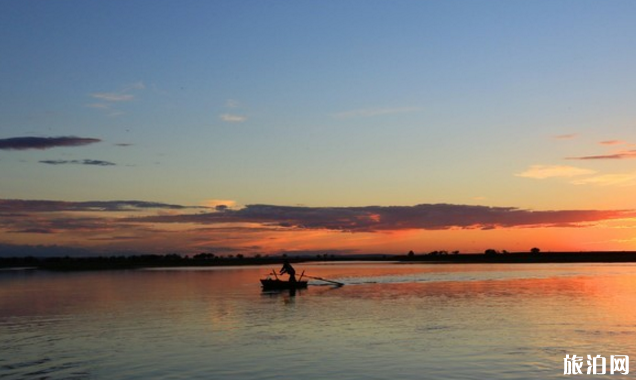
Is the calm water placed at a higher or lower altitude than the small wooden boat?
lower

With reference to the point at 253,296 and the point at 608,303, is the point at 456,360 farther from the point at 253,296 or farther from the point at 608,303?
the point at 253,296

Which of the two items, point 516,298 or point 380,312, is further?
point 516,298

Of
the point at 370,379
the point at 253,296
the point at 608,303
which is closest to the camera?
the point at 370,379

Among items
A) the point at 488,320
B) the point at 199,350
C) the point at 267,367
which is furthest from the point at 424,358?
the point at 488,320

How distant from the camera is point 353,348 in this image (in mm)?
25094

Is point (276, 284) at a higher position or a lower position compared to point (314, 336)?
higher

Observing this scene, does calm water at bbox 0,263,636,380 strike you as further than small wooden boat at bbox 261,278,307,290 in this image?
No

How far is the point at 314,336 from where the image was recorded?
2827 centimetres

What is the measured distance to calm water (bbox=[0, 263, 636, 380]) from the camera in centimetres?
2139

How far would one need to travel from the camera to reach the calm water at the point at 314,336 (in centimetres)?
2139

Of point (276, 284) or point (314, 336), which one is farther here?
point (276, 284)

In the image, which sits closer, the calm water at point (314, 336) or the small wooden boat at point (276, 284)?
the calm water at point (314, 336)

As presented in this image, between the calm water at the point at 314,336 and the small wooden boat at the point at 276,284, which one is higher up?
the small wooden boat at the point at 276,284

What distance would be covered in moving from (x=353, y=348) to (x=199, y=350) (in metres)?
5.71
